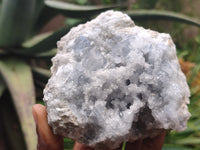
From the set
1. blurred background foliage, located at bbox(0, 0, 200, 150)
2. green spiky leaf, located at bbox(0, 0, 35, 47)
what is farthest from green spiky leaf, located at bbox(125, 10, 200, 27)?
green spiky leaf, located at bbox(0, 0, 35, 47)

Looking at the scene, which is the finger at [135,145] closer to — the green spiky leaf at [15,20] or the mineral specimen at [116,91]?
the mineral specimen at [116,91]

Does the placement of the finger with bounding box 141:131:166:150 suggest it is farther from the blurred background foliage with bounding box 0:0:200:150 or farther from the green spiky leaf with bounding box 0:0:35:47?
the green spiky leaf with bounding box 0:0:35:47

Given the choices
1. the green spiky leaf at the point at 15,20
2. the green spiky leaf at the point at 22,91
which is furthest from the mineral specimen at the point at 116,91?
the green spiky leaf at the point at 15,20

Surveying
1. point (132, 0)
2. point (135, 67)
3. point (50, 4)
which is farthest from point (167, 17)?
point (132, 0)

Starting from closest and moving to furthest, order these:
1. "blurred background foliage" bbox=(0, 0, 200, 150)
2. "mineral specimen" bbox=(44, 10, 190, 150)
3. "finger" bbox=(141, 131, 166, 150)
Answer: "mineral specimen" bbox=(44, 10, 190, 150), "finger" bbox=(141, 131, 166, 150), "blurred background foliage" bbox=(0, 0, 200, 150)

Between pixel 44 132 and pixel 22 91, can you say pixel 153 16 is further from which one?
pixel 44 132

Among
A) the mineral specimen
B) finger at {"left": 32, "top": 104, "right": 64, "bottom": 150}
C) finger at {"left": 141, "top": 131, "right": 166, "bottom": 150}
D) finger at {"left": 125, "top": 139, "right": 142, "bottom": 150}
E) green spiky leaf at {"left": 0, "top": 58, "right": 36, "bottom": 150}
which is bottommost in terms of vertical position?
green spiky leaf at {"left": 0, "top": 58, "right": 36, "bottom": 150}
